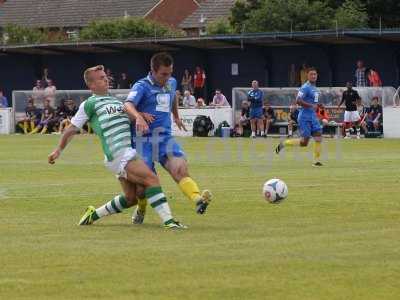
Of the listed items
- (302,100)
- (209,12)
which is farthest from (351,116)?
(209,12)

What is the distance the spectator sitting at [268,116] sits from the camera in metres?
43.1

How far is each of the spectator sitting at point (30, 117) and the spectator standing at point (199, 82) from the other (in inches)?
255

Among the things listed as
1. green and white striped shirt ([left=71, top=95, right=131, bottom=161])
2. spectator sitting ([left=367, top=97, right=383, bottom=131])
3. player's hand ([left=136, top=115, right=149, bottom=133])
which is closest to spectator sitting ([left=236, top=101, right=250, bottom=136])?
spectator sitting ([left=367, top=97, right=383, bottom=131])

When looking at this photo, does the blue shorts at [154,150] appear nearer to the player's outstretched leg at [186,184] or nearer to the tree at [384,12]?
the player's outstretched leg at [186,184]

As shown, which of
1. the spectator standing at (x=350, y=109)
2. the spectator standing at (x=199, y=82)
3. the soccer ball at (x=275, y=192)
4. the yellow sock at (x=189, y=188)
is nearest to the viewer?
the yellow sock at (x=189, y=188)

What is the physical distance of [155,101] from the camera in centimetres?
1430

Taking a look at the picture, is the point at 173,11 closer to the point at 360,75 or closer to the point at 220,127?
the point at 360,75

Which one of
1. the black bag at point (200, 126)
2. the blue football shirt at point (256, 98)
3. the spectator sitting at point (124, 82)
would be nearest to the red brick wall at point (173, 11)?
the spectator sitting at point (124, 82)

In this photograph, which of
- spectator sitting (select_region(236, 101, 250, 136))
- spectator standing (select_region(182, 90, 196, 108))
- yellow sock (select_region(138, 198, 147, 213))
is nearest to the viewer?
yellow sock (select_region(138, 198, 147, 213))

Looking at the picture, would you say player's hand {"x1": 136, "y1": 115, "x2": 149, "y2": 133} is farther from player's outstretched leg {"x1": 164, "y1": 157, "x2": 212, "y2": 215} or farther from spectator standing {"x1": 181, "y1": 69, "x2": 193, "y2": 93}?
spectator standing {"x1": 181, "y1": 69, "x2": 193, "y2": 93}

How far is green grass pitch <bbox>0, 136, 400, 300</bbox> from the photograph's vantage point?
30.6 ft

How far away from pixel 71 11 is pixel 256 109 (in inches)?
1972

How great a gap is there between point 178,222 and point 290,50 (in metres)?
37.1

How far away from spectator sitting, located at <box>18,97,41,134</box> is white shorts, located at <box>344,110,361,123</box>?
14.1 m
